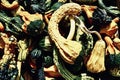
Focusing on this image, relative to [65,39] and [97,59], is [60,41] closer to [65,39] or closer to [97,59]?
[65,39]

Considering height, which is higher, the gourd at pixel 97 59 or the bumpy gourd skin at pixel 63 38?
the bumpy gourd skin at pixel 63 38

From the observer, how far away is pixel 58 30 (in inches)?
55.9

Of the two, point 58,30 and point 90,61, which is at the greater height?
point 58,30

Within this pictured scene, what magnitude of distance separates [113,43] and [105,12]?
110mm

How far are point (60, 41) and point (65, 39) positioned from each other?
18 millimetres

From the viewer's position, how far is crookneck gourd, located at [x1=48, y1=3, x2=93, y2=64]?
1.37 m

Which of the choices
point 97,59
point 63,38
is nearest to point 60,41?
point 63,38

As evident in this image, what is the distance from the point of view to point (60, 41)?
1385mm

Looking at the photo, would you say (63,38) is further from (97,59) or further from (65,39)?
(97,59)

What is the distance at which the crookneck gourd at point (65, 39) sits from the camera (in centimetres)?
137

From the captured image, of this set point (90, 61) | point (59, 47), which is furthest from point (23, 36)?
point (90, 61)

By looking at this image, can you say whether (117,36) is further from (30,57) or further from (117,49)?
(30,57)

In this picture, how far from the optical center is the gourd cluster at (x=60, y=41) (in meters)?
1.38

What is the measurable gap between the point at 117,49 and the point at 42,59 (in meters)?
0.26
